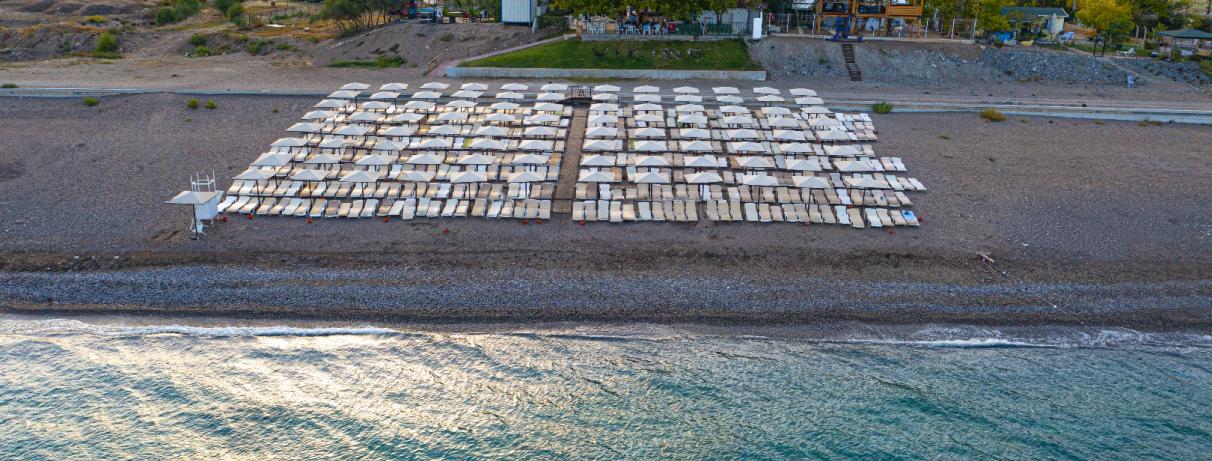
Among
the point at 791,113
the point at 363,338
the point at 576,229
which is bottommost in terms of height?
the point at 363,338

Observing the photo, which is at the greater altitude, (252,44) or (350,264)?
(252,44)

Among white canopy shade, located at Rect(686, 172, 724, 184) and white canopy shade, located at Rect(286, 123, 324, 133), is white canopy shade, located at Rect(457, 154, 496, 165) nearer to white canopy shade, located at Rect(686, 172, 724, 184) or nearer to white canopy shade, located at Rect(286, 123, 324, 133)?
white canopy shade, located at Rect(286, 123, 324, 133)

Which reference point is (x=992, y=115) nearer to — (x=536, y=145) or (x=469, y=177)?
(x=536, y=145)

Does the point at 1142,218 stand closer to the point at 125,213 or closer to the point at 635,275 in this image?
the point at 635,275

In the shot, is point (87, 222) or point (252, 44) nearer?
point (87, 222)

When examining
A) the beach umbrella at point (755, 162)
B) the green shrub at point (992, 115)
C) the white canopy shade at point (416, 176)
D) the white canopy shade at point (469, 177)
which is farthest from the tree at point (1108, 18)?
the white canopy shade at point (416, 176)

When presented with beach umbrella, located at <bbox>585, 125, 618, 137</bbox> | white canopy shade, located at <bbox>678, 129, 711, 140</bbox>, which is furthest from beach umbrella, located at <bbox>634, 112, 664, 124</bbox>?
beach umbrella, located at <bbox>585, 125, 618, 137</bbox>

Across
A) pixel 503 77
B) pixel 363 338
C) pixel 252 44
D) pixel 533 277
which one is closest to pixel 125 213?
pixel 363 338
